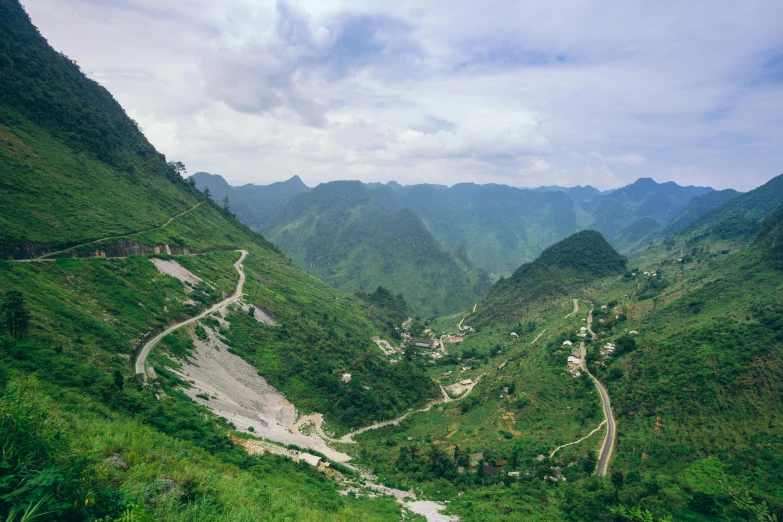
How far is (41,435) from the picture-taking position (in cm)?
830

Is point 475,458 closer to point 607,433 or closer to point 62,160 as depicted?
point 607,433

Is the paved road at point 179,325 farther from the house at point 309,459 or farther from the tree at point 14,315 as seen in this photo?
the house at point 309,459

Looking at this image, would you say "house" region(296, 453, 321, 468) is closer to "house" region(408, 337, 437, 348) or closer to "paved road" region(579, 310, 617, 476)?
"paved road" region(579, 310, 617, 476)

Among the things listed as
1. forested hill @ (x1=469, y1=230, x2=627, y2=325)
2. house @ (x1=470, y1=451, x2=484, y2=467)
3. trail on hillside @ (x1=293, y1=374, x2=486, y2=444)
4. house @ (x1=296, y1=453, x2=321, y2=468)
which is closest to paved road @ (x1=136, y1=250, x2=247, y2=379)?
house @ (x1=296, y1=453, x2=321, y2=468)

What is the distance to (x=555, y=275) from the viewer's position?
99938 mm

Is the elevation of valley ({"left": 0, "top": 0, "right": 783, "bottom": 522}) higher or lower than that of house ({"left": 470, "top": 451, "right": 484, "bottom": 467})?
higher

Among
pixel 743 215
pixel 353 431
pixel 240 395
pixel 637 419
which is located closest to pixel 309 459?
pixel 240 395

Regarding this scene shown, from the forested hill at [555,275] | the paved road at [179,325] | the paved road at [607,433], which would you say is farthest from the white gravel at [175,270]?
the forested hill at [555,275]

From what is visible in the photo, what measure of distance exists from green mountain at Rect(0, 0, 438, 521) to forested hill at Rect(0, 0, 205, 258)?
0.32m

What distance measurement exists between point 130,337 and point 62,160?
44.4 m

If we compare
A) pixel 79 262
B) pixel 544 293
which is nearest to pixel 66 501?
pixel 79 262

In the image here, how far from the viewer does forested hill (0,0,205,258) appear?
42688mm

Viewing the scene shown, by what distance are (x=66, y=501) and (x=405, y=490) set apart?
28365 millimetres

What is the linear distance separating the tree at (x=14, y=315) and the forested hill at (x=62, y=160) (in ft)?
58.7
